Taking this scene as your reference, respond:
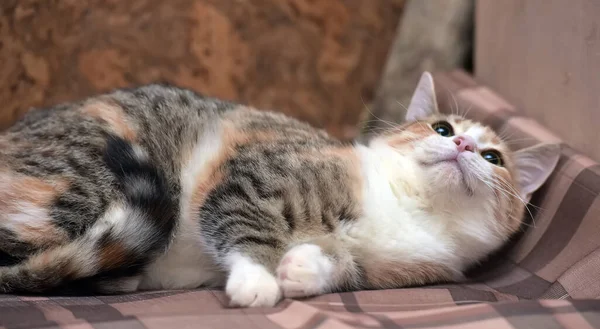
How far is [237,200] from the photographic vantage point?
158 centimetres

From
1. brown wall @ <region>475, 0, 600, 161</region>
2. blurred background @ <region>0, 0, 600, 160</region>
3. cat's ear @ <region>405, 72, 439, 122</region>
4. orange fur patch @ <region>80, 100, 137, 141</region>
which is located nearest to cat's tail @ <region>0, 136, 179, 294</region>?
orange fur patch @ <region>80, 100, 137, 141</region>

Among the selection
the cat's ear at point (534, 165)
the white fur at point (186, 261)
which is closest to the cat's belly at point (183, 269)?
the white fur at point (186, 261)

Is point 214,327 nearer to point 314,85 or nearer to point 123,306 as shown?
point 123,306

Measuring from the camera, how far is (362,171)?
1.75 meters

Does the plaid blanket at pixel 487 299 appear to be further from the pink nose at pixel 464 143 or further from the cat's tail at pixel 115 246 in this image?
the pink nose at pixel 464 143

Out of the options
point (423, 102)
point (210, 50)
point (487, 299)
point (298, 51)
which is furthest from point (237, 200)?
point (298, 51)

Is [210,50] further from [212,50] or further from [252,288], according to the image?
[252,288]

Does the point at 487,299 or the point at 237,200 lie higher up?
the point at 237,200

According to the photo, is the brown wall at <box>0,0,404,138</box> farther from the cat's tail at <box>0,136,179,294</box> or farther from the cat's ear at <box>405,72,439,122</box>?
the cat's tail at <box>0,136,179,294</box>

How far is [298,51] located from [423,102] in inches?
38.2

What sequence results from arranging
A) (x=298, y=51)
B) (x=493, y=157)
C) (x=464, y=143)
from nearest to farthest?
(x=464, y=143) < (x=493, y=157) < (x=298, y=51)

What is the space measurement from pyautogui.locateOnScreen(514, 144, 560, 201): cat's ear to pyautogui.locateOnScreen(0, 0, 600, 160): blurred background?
16 centimetres

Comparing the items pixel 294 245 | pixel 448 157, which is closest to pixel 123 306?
pixel 294 245

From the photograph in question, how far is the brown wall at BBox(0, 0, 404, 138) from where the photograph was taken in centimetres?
241
